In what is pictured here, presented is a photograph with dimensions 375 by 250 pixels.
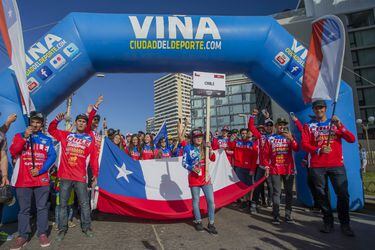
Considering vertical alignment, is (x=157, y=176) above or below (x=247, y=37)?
below

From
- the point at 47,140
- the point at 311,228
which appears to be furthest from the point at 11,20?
the point at 311,228

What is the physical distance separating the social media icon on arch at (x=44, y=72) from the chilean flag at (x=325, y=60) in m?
5.27

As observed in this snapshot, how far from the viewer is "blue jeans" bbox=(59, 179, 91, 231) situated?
496 centimetres

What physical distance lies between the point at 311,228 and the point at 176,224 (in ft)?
8.24

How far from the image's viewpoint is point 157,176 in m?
6.93

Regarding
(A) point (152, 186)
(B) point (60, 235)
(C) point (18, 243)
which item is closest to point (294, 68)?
(A) point (152, 186)

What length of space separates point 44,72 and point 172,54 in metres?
2.78

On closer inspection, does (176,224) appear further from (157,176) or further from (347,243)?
(347,243)

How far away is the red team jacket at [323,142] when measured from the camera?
5066 mm

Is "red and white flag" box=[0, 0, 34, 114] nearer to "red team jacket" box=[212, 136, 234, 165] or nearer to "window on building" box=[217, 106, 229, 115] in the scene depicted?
"red team jacket" box=[212, 136, 234, 165]

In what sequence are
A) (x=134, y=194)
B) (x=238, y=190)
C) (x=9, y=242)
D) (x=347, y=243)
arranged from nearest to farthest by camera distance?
(x=347, y=243) → (x=9, y=242) → (x=134, y=194) → (x=238, y=190)

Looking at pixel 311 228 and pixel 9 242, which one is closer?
pixel 9 242

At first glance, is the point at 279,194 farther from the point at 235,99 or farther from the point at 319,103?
the point at 235,99

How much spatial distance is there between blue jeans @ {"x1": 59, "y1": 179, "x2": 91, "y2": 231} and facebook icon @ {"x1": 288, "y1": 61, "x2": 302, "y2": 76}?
16.6 feet
